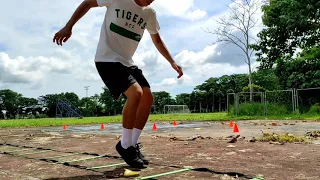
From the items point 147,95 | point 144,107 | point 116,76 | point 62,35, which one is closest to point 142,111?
point 144,107

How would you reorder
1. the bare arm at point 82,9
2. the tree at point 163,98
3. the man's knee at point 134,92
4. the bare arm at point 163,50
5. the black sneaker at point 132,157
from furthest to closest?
the tree at point 163,98 → the bare arm at point 163,50 → the bare arm at point 82,9 → the man's knee at point 134,92 → the black sneaker at point 132,157

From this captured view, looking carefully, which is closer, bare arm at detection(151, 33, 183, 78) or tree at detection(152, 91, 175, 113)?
bare arm at detection(151, 33, 183, 78)

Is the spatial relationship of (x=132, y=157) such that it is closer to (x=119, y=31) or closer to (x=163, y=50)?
(x=119, y=31)

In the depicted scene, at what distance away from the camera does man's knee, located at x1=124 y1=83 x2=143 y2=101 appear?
3105 mm

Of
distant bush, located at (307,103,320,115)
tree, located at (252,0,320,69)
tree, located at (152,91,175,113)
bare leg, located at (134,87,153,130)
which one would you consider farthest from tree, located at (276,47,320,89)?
tree, located at (152,91,175,113)

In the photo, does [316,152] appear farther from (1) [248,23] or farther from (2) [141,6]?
(1) [248,23]

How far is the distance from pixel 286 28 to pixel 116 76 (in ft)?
59.2

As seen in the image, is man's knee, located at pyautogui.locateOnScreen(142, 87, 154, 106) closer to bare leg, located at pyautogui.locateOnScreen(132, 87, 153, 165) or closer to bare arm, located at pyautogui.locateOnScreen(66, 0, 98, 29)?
bare leg, located at pyautogui.locateOnScreen(132, 87, 153, 165)

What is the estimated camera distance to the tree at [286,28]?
17.5 metres

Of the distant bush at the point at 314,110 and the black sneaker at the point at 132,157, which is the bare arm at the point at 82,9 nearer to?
the black sneaker at the point at 132,157

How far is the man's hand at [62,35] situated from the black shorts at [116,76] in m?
0.37

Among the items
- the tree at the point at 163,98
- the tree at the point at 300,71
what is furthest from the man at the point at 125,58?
the tree at the point at 163,98

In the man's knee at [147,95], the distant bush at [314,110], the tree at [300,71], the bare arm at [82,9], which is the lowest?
the distant bush at [314,110]

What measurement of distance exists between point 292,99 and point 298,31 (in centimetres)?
389
